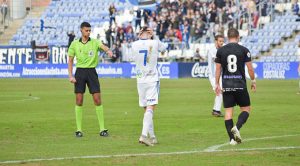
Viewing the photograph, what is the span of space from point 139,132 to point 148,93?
265 centimetres

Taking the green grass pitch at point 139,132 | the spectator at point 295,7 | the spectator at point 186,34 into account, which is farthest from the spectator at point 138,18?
the green grass pitch at point 139,132

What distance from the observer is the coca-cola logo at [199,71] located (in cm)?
5334

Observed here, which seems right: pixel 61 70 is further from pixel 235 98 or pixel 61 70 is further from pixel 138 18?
pixel 235 98

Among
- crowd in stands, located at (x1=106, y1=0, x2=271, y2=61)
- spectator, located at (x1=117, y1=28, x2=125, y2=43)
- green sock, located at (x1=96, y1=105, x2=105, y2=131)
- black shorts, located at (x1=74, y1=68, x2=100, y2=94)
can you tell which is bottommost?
green sock, located at (x1=96, y1=105, x2=105, y2=131)

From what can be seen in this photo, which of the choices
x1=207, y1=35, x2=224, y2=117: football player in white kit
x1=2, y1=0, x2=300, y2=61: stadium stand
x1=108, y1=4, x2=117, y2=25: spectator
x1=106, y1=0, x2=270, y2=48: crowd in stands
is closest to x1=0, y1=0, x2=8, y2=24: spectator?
x1=2, y1=0, x2=300, y2=61: stadium stand

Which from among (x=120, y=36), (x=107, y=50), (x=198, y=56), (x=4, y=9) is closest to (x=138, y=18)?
(x=120, y=36)

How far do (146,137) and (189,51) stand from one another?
133 ft

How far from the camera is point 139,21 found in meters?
58.3

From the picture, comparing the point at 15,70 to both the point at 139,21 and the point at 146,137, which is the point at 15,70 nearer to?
the point at 139,21

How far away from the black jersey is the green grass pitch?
3.52ft

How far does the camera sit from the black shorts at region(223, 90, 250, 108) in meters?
15.2

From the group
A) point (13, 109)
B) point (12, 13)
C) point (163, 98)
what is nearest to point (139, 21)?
point (12, 13)

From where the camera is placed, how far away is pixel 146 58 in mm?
15781

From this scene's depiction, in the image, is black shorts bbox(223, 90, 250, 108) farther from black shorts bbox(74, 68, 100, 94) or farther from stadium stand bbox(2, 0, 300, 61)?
stadium stand bbox(2, 0, 300, 61)
